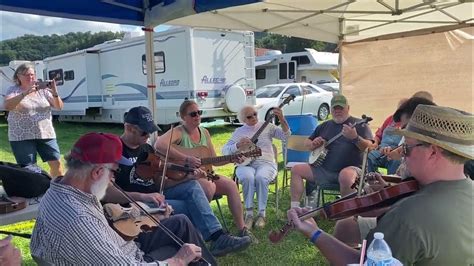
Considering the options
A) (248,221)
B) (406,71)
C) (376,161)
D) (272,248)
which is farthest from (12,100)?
(406,71)

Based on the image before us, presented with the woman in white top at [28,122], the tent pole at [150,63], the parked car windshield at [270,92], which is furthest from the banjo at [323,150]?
the parked car windshield at [270,92]

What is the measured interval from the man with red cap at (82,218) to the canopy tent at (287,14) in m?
1.51

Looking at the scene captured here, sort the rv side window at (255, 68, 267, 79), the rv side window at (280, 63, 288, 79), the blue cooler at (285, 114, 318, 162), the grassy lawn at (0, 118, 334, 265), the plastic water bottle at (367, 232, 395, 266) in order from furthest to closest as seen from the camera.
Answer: the rv side window at (255, 68, 267, 79)
the rv side window at (280, 63, 288, 79)
the blue cooler at (285, 114, 318, 162)
the grassy lawn at (0, 118, 334, 265)
the plastic water bottle at (367, 232, 395, 266)

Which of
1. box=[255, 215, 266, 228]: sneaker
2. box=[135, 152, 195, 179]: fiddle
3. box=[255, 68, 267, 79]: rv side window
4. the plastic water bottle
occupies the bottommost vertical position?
box=[255, 215, 266, 228]: sneaker

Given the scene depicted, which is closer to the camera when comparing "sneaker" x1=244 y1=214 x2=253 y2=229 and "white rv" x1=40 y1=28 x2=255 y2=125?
A: "sneaker" x1=244 y1=214 x2=253 y2=229

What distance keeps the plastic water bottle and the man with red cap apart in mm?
905

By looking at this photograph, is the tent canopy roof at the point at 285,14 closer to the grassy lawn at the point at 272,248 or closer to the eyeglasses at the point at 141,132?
the eyeglasses at the point at 141,132

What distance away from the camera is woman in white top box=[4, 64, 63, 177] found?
12.2 ft

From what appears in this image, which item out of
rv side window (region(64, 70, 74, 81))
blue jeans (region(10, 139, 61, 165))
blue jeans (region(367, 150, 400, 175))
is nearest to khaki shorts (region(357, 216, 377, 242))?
blue jeans (region(367, 150, 400, 175))

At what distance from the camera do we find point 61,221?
152cm

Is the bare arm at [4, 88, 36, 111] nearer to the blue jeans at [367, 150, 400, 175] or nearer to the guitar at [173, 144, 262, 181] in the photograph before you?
the guitar at [173, 144, 262, 181]

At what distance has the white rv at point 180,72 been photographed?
29.4ft

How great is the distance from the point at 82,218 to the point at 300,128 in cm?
348


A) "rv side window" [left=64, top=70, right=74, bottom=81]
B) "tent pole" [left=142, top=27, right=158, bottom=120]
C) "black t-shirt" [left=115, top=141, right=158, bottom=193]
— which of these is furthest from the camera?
"rv side window" [left=64, top=70, right=74, bottom=81]
